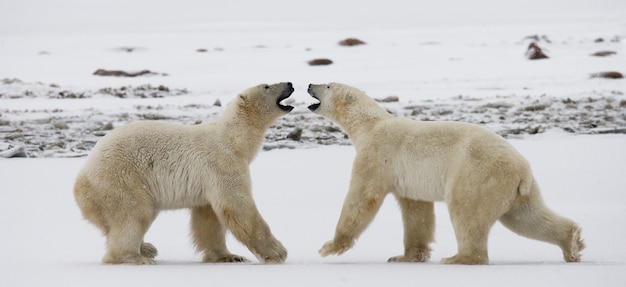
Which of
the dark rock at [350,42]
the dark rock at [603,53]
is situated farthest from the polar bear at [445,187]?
the dark rock at [350,42]

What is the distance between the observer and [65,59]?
3091 centimetres

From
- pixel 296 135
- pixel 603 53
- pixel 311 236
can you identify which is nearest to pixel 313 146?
pixel 296 135

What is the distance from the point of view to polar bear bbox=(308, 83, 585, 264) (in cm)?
602

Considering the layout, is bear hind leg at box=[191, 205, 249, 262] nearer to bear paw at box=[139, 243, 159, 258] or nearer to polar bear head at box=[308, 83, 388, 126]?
bear paw at box=[139, 243, 159, 258]

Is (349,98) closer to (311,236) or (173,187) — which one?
(311,236)

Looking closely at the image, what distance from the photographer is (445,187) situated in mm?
6262

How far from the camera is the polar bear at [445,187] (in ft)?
19.7

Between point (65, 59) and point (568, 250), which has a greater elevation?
point (568, 250)

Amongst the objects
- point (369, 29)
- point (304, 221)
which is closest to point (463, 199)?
point (304, 221)

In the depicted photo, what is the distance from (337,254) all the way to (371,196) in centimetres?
52

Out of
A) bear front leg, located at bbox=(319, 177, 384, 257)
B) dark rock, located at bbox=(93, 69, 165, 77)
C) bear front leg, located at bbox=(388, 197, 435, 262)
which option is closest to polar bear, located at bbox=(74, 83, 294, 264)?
bear front leg, located at bbox=(319, 177, 384, 257)

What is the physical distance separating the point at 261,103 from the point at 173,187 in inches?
44.9

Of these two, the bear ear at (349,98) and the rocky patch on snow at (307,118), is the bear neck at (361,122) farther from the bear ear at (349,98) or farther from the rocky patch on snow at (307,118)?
the rocky patch on snow at (307,118)

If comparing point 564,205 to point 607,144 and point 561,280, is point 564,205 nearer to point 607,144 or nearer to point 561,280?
point 561,280
